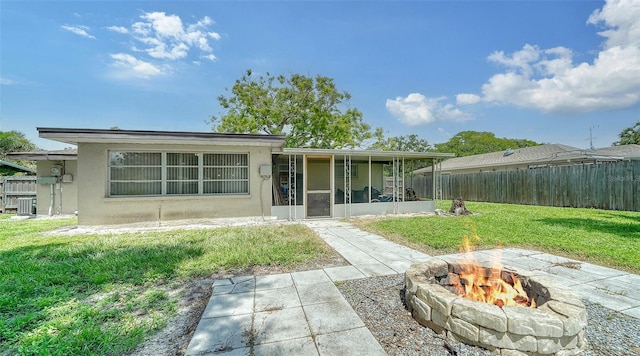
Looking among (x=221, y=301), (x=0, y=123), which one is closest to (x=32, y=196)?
(x=221, y=301)

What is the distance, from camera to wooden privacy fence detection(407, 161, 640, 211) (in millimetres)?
10095

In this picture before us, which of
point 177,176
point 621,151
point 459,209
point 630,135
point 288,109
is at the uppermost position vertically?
point 288,109

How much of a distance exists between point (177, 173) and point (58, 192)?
5980 mm

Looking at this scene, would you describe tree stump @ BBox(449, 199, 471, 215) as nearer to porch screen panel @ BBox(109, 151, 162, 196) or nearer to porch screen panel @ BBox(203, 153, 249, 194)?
porch screen panel @ BBox(203, 153, 249, 194)

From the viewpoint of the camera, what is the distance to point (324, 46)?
13383mm

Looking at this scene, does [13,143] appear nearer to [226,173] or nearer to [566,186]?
[226,173]

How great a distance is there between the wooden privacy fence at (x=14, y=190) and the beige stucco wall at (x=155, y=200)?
585cm

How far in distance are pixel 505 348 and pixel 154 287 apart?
3881 mm

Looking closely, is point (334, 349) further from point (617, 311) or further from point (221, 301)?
point (617, 311)

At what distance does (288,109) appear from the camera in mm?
20406

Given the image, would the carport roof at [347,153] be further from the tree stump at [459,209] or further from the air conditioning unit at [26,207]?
the air conditioning unit at [26,207]

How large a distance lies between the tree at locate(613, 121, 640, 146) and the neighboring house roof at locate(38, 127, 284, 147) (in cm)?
3978

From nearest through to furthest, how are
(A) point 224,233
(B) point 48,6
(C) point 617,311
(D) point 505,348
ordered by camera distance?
(D) point 505,348 → (C) point 617,311 → (A) point 224,233 → (B) point 48,6

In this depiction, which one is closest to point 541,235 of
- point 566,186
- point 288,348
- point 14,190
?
point 288,348
